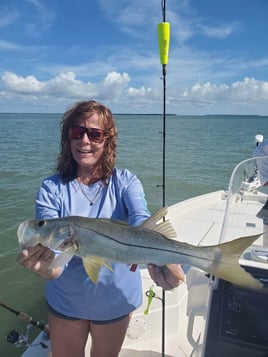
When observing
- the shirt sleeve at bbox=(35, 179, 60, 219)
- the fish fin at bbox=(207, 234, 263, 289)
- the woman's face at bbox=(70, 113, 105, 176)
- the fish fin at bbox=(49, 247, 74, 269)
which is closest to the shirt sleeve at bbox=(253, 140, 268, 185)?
the woman's face at bbox=(70, 113, 105, 176)

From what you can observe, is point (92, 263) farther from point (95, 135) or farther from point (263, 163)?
point (263, 163)

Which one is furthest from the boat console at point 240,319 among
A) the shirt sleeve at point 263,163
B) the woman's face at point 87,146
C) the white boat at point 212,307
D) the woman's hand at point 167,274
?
the shirt sleeve at point 263,163

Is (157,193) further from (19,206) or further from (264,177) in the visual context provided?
(264,177)

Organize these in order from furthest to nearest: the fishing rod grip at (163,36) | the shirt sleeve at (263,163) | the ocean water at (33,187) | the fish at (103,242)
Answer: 1. the ocean water at (33,187)
2. the shirt sleeve at (263,163)
3. the fishing rod grip at (163,36)
4. the fish at (103,242)

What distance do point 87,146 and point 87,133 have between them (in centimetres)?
10

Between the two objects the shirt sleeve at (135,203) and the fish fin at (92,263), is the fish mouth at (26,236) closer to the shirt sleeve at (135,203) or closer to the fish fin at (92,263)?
the fish fin at (92,263)

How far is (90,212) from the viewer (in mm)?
2291

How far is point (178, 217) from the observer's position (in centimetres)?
660

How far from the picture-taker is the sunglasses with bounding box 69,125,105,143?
2.32m

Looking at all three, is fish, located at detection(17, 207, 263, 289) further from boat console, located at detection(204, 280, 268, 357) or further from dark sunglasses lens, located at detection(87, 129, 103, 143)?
boat console, located at detection(204, 280, 268, 357)

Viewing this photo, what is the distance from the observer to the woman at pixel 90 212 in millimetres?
2262

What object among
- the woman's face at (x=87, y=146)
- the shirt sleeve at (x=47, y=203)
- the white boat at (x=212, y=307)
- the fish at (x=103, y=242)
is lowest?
the white boat at (x=212, y=307)

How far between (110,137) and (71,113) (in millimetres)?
350

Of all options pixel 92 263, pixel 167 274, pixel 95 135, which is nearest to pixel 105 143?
pixel 95 135
